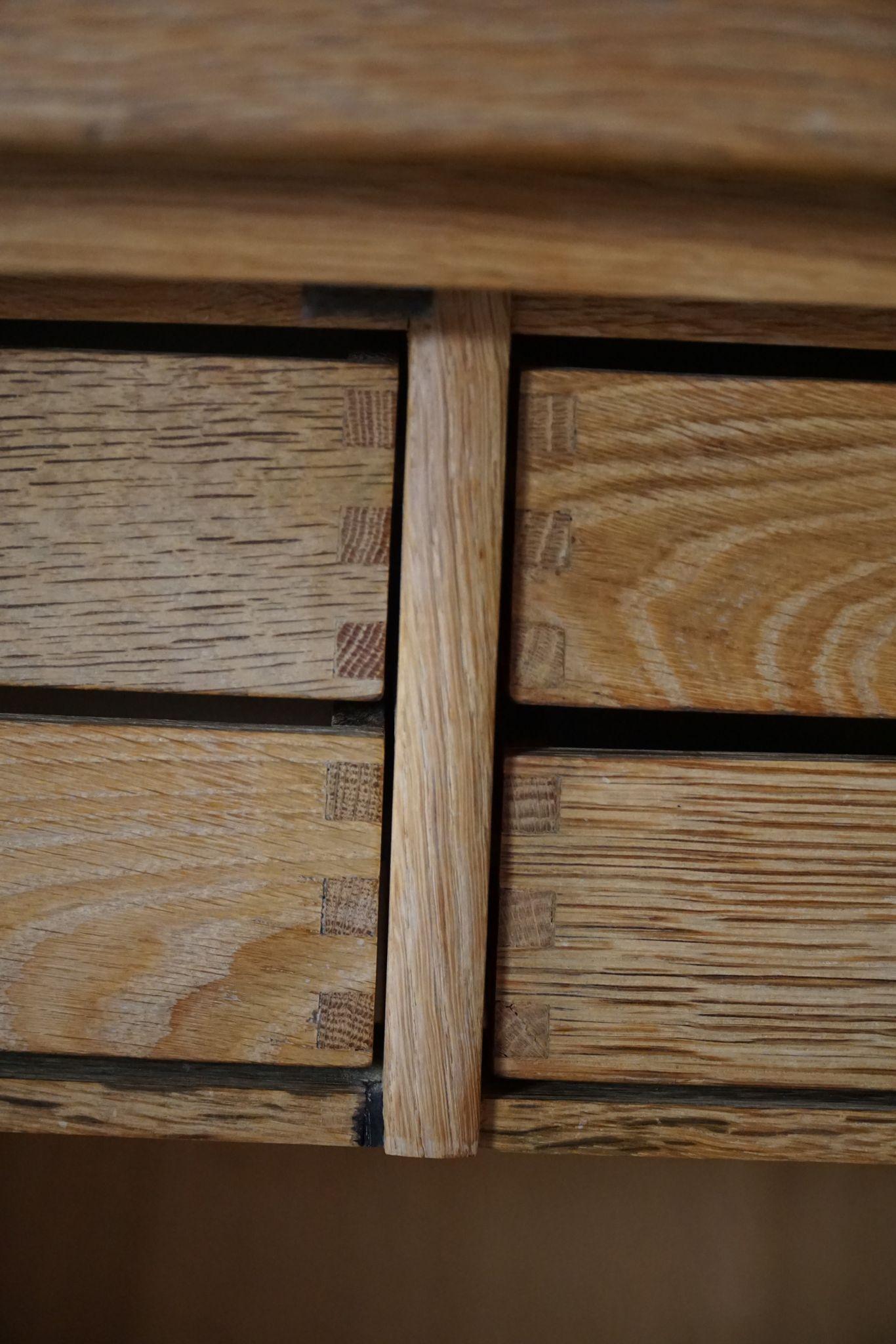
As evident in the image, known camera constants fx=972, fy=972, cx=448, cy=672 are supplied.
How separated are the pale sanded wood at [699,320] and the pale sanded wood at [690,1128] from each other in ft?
1.43

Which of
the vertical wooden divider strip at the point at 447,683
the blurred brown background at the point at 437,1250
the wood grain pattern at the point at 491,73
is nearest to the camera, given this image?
the wood grain pattern at the point at 491,73

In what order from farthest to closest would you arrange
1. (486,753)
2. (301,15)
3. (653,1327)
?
(653,1327) < (486,753) < (301,15)

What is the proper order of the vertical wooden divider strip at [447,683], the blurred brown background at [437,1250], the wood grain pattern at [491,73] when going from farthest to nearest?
the blurred brown background at [437,1250] < the vertical wooden divider strip at [447,683] < the wood grain pattern at [491,73]

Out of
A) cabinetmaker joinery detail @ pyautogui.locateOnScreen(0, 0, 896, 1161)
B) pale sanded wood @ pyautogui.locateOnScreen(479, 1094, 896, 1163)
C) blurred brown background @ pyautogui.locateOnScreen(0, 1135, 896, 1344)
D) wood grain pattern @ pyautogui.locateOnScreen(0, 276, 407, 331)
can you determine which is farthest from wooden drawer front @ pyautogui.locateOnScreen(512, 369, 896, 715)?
blurred brown background @ pyautogui.locateOnScreen(0, 1135, 896, 1344)

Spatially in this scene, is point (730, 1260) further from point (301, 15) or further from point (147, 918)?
point (301, 15)

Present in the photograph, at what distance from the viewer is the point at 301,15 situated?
13.7 inches

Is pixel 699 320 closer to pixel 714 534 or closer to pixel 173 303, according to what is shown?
pixel 714 534

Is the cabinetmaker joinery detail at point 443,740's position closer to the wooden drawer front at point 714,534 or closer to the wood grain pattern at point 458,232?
the wooden drawer front at point 714,534

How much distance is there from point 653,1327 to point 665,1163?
0.15 m

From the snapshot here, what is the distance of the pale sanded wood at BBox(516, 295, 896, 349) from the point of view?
1.77 ft

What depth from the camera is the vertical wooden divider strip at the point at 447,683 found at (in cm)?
52

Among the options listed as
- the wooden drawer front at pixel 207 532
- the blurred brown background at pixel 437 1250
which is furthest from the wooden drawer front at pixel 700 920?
the blurred brown background at pixel 437 1250

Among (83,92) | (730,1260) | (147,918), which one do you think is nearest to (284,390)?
(83,92)

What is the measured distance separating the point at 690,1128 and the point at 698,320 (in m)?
0.46
